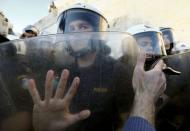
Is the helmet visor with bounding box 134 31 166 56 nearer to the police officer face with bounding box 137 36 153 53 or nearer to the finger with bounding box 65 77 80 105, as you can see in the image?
the police officer face with bounding box 137 36 153 53

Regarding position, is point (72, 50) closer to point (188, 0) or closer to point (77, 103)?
point (77, 103)

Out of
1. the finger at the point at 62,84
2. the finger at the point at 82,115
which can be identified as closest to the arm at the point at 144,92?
the finger at the point at 82,115

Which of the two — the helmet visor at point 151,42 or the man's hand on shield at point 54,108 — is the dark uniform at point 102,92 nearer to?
the man's hand on shield at point 54,108

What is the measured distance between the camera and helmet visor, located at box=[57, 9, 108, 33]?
83.8 inches

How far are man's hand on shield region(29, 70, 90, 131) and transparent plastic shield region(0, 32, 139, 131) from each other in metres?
0.02

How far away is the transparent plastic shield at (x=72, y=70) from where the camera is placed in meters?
1.35

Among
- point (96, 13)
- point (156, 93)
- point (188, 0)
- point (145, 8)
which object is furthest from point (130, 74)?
point (145, 8)

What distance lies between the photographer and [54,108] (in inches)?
53.6

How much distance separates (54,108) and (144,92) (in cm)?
37

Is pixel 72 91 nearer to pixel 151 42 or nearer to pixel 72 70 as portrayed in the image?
pixel 72 70

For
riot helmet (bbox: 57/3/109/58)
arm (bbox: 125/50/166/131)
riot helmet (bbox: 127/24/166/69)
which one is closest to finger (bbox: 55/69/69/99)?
arm (bbox: 125/50/166/131)

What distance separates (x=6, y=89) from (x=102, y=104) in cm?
38

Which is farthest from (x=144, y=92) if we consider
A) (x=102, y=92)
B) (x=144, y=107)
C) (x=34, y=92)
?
(x=34, y=92)

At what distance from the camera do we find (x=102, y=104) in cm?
141
